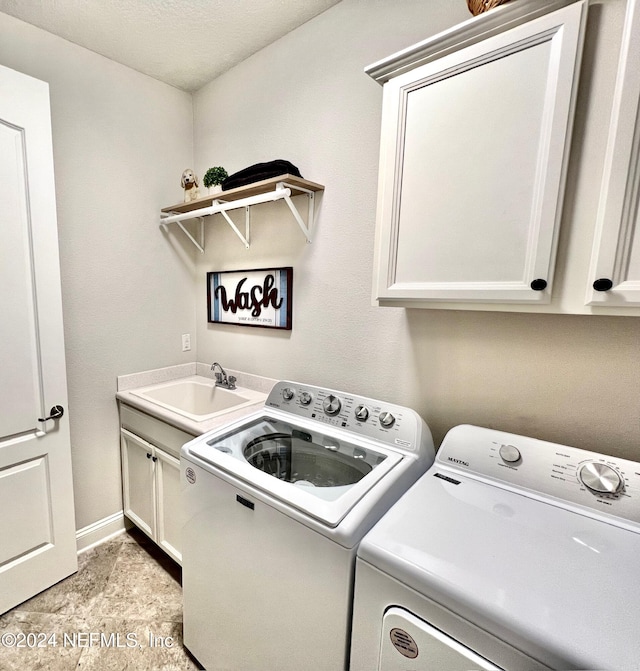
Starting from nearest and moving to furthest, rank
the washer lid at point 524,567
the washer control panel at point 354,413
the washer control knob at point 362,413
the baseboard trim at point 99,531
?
the washer lid at point 524,567
the washer control panel at point 354,413
the washer control knob at point 362,413
the baseboard trim at point 99,531

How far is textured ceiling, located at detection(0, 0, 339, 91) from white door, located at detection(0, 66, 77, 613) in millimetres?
368

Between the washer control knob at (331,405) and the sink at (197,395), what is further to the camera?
the sink at (197,395)

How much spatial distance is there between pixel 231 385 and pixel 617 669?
6.03 feet

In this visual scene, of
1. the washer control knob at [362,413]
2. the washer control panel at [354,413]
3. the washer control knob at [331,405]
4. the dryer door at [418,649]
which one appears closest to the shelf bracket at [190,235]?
the washer control panel at [354,413]

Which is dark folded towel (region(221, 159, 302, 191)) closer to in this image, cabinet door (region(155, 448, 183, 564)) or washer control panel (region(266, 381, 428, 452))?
washer control panel (region(266, 381, 428, 452))

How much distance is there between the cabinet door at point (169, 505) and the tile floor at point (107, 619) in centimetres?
20

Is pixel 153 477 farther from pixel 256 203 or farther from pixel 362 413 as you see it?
pixel 256 203

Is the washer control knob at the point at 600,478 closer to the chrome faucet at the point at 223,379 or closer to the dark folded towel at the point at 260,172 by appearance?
the dark folded towel at the point at 260,172

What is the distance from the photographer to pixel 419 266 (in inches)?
41.8

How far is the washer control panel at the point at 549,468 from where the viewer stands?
2.92ft

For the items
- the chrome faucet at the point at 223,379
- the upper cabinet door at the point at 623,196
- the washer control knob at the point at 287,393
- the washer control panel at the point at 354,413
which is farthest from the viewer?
the chrome faucet at the point at 223,379

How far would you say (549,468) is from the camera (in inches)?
38.7

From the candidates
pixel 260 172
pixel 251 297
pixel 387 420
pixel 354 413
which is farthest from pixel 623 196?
pixel 251 297

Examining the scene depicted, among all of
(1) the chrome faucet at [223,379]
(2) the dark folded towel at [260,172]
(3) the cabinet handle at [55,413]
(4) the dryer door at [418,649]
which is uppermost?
(2) the dark folded towel at [260,172]
